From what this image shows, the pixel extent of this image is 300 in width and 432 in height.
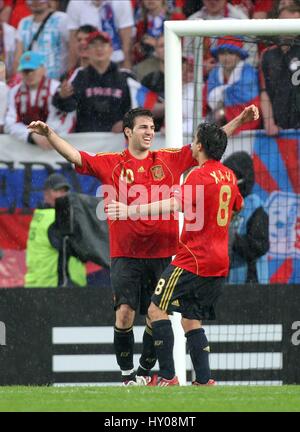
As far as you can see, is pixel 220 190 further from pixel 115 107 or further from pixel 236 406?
pixel 115 107

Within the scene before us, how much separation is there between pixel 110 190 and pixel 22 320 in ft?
8.33

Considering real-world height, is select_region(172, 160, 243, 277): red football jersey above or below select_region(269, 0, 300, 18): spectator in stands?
below

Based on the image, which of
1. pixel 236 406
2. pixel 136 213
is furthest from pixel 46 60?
pixel 236 406

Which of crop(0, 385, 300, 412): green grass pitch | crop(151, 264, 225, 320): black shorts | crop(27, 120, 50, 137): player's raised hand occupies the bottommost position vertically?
crop(0, 385, 300, 412): green grass pitch

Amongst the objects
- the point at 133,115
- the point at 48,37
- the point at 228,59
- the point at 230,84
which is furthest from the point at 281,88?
the point at 133,115

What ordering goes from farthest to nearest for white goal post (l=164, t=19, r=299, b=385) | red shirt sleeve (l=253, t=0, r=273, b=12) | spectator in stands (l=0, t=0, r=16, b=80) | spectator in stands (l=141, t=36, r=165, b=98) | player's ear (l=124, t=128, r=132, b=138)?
1. spectator in stands (l=0, t=0, r=16, b=80)
2. red shirt sleeve (l=253, t=0, r=273, b=12)
3. spectator in stands (l=141, t=36, r=165, b=98)
4. white goal post (l=164, t=19, r=299, b=385)
5. player's ear (l=124, t=128, r=132, b=138)

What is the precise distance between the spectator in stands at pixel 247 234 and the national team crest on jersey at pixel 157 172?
105 inches

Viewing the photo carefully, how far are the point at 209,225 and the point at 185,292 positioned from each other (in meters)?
0.53

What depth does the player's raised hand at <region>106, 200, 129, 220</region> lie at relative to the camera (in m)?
9.25

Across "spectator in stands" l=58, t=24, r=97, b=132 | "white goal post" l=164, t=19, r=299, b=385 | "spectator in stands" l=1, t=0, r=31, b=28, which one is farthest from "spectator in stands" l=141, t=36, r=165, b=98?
"white goal post" l=164, t=19, r=299, b=385

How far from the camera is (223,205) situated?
30.4 ft

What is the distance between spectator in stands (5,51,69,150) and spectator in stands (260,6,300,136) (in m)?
2.40

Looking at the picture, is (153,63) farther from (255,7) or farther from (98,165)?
(98,165)

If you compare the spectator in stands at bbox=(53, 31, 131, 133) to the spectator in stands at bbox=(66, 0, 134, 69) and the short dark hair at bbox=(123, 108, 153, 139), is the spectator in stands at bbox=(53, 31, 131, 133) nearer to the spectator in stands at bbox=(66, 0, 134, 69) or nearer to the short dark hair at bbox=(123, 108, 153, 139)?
the spectator in stands at bbox=(66, 0, 134, 69)
